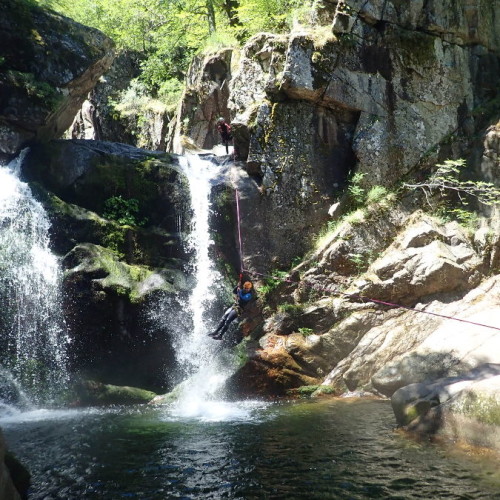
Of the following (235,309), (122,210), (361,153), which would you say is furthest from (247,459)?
(361,153)

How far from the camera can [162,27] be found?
2592 centimetres

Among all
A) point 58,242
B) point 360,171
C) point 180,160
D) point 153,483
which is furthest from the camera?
point 180,160

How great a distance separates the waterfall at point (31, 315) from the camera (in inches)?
451

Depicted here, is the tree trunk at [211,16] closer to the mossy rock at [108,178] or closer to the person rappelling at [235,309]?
the mossy rock at [108,178]

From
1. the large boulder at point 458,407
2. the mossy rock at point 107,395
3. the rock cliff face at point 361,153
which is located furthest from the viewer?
the rock cliff face at point 361,153

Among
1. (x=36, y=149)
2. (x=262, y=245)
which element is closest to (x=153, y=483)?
(x=262, y=245)

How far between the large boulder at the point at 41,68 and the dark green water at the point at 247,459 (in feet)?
29.8

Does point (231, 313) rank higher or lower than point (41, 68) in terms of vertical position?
lower

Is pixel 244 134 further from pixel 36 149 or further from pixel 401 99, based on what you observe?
pixel 36 149

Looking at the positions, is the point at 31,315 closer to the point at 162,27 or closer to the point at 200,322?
the point at 200,322

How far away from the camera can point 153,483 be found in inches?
218

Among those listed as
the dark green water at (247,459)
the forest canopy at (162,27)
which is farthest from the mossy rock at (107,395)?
the forest canopy at (162,27)

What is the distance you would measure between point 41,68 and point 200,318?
949cm

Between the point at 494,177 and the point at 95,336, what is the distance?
1215 cm
